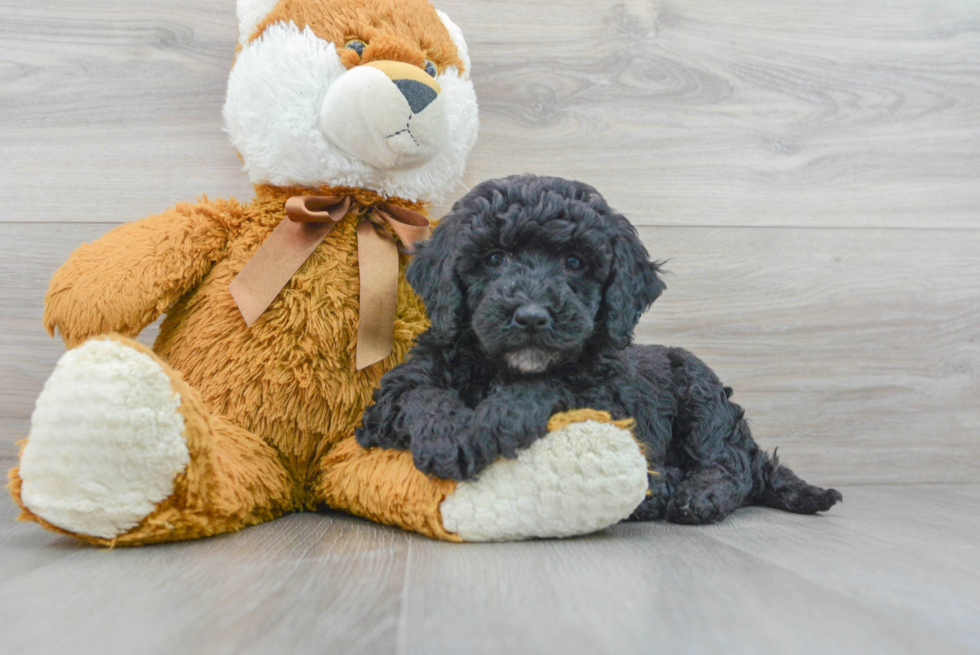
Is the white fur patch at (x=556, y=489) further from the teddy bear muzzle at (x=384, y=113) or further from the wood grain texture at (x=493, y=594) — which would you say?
the teddy bear muzzle at (x=384, y=113)

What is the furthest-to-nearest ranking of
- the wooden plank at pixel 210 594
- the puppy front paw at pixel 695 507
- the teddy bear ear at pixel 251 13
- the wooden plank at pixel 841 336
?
the wooden plank at pixel 841 336, the teddy bear ear at pixel 251 13, the puppy front paw at pixel 695 507, the wooden plank at pixel 210 594

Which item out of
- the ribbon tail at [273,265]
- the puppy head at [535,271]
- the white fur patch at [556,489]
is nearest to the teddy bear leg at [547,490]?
the white fur patch at [556,489]

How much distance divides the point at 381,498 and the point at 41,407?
443 mm

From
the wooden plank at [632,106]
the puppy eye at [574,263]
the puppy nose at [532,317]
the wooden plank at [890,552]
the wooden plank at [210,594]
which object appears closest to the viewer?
the wooden plank at [210,594]

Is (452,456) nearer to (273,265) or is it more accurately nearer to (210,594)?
(210,594)

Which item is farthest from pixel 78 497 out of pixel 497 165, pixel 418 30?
pixel 497 165

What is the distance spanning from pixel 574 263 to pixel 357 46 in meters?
0.53

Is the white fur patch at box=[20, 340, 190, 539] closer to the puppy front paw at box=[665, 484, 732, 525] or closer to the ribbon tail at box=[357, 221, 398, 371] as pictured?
the ribbon tail at box=[357, 221, 398, 371]

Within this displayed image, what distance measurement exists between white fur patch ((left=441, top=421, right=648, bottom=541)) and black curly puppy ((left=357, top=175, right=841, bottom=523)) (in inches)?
1.1

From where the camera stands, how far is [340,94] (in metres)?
1.15

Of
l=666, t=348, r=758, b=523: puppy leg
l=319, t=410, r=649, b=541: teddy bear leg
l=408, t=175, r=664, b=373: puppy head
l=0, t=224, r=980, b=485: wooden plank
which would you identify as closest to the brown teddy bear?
l=319, t=410, r=649, b=541: teddy bear leg

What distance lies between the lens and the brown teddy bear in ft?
3.19

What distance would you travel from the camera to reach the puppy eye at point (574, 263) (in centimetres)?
104

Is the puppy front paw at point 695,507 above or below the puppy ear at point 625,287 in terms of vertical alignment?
below
